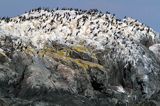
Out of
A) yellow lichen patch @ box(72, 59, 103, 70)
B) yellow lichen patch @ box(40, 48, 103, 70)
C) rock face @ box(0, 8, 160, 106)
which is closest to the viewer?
rock face @ box(0, 8, 160, 106)

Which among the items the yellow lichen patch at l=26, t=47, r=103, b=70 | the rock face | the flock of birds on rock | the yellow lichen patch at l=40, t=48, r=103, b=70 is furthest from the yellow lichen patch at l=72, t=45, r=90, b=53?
the yellow lichen patch at l=40, t=48, r=103, b=70

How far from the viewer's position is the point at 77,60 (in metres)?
113

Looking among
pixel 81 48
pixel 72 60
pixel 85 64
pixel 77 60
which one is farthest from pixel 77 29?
pixel 85 64

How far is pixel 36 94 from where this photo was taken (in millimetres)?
96625

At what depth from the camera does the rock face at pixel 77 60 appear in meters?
98.4

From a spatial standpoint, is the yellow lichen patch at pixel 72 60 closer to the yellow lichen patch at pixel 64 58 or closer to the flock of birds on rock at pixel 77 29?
the yellow lichen patch at pixel 64 58

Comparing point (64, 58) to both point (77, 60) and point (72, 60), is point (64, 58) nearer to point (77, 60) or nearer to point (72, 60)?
point (72, 60)

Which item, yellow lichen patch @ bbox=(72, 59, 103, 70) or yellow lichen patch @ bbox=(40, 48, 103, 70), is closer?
yellow lichen patch @ bbox=(72, 59, 103, 70)

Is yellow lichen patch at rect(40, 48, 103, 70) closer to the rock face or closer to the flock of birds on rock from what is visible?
the rock face

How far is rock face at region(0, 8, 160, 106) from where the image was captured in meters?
98.4

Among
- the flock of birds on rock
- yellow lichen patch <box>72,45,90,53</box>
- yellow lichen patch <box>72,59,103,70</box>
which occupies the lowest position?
yellow lichen patch <box>72,59,103,70</box>

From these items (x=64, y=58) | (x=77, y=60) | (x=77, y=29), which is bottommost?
(x=77, y=60)

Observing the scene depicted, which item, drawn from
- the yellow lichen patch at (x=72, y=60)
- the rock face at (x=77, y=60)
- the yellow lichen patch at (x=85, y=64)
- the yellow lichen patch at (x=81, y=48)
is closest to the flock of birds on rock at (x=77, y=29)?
the rock face at (x=77, y=60)

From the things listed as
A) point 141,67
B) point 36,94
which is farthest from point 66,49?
point 36,94
